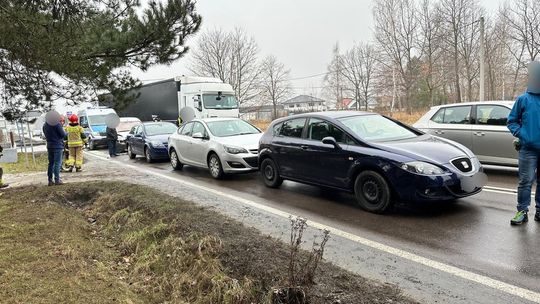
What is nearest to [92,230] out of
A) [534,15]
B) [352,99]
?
[534,15]

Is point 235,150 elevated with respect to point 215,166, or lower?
elevated

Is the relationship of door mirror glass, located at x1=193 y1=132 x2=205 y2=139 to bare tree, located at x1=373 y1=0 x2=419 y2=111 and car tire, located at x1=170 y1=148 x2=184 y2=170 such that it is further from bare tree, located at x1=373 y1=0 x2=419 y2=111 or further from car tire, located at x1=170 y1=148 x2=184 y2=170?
bare tree, located at x1=373 y1=0 x2=419 y2=111

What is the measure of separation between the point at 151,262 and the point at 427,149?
167 inches

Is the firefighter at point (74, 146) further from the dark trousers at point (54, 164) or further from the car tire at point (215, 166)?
the car tire at point (215, 166)

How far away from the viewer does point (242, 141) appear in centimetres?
1034

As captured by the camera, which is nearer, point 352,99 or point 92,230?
point 92,230

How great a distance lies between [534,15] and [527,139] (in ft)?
102

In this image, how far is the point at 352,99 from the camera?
58219 mm

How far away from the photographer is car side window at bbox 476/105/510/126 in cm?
892

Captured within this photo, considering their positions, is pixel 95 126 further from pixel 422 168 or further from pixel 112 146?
pixel 422 168

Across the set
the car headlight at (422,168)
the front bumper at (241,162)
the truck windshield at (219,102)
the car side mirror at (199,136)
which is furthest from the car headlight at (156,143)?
the car headlight at (422,168)

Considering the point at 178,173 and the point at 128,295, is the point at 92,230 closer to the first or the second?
the point at 128,295

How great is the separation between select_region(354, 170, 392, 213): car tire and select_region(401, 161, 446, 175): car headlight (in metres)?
0.44

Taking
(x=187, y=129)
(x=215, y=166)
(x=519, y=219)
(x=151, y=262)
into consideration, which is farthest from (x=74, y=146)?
(x=519, y=219)
